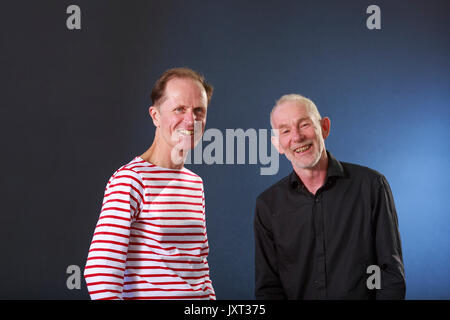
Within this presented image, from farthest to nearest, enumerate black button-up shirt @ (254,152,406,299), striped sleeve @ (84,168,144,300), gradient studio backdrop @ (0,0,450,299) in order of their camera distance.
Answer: gradient studio backdrop @ (0,0,450,299)
black button-up shirt @ (254,152,406,299)
striped sleeve @ (84,168,144,300)

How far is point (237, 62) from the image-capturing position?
3.70m

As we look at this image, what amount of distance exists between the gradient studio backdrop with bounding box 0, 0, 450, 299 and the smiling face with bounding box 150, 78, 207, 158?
2.16 metres

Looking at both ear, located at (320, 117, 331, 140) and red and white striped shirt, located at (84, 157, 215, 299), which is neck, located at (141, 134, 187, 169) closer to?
red and white striped shirt, located at (84, 157, 215, 299)

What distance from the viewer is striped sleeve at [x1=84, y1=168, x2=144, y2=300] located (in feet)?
3.85

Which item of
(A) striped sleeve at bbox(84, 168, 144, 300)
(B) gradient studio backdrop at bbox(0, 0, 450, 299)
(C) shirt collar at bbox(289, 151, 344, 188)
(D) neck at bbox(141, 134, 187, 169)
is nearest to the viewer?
(A) striped sleeve at bbox(84, 168, 144, 300)

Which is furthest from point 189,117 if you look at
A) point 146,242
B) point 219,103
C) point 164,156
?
point 219,103

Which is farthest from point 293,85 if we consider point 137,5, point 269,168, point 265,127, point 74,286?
point 74,286

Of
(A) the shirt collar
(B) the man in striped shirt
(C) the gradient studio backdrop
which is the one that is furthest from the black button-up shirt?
(C) the gradient studio backdrop

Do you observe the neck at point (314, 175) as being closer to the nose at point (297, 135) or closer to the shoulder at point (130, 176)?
the nose at point (297, 135)

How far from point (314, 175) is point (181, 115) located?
671 millimetres

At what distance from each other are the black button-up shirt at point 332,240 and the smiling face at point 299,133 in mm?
72

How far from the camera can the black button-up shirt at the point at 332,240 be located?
167cm

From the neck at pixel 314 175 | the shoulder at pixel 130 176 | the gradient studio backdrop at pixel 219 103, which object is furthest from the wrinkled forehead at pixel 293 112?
the gradient studio backdrop at pixel 219 103

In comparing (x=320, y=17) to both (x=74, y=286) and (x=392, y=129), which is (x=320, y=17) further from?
(x=74, y=286)
